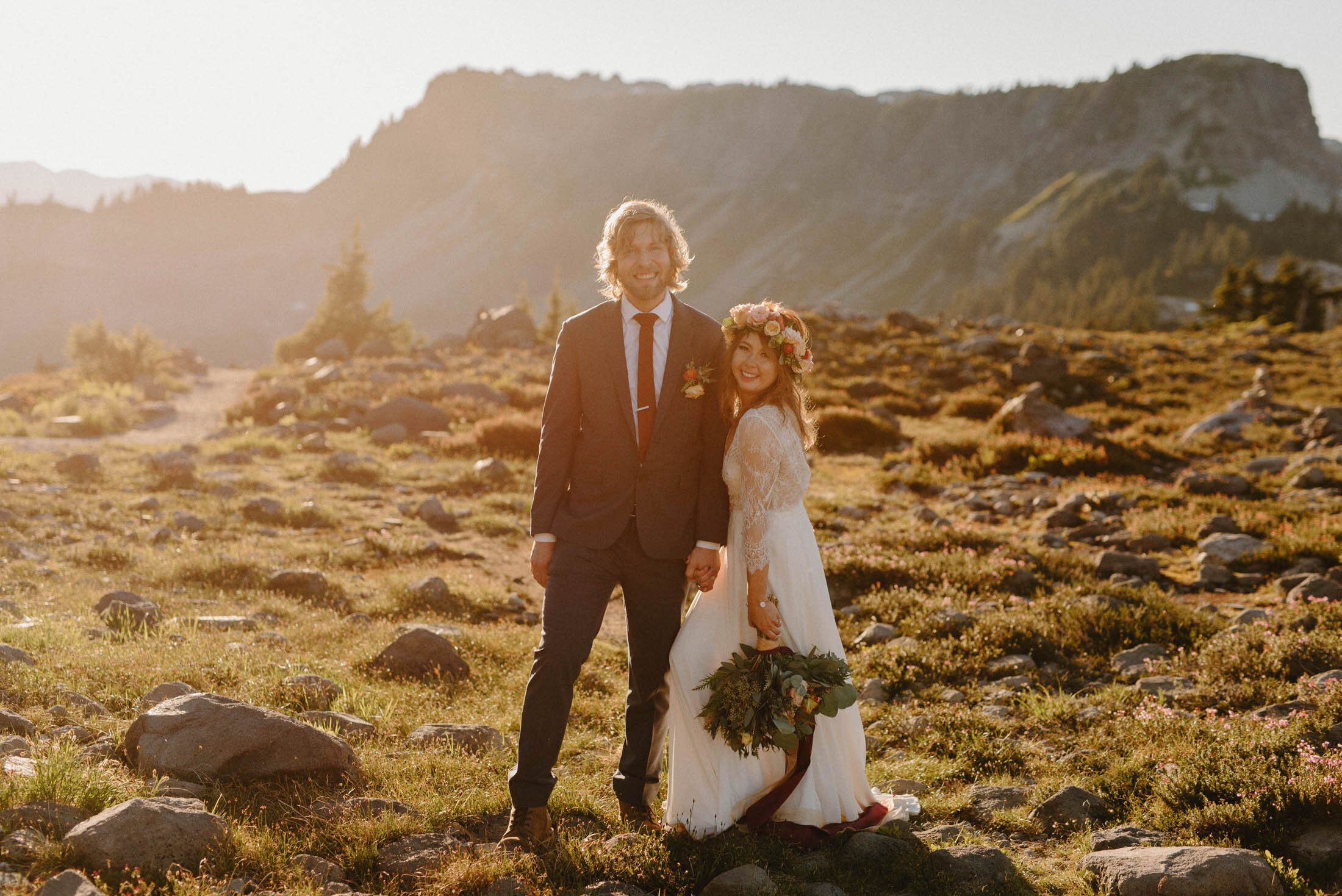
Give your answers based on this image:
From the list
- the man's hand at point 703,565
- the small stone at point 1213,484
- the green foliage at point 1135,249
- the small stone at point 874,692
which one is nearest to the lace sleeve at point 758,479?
the man's hand at point 703,565

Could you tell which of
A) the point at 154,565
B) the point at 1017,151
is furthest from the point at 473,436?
the point at 1017,151

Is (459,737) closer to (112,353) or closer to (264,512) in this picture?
(264,512)

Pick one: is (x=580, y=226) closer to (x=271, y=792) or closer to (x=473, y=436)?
(x=473, y=436)

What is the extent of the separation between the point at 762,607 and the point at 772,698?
1.40ft

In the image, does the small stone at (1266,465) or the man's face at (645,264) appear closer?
the man's face at (645,264)

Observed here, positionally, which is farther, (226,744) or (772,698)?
(226,744)

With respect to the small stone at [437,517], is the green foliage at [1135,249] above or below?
above

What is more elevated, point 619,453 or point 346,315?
point 346,315

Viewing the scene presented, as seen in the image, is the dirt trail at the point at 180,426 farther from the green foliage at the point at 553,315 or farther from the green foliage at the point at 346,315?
the green foliage at the point at 553,315

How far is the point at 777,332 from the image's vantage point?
423 centimetres

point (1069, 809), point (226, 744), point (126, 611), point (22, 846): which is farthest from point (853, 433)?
point (22, 846)

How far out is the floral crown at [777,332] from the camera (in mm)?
4234

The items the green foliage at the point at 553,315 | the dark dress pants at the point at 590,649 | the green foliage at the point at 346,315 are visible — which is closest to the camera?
the dark dress pants at the point at 590,649

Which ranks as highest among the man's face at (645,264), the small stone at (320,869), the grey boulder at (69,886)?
the man's face at (645,264)
